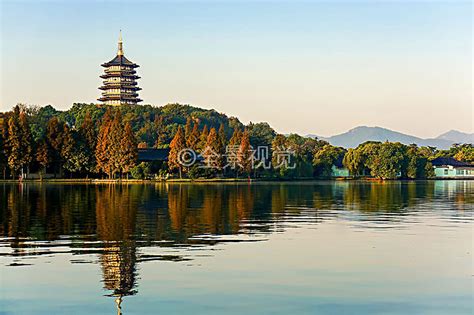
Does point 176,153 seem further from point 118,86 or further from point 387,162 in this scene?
point 118,86

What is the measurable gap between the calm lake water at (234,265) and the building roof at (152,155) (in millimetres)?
45681

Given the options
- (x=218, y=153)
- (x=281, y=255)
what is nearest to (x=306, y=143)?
(x=218, y=153)

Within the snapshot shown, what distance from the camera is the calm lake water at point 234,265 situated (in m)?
8.69

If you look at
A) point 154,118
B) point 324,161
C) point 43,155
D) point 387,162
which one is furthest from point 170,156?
point 154,118

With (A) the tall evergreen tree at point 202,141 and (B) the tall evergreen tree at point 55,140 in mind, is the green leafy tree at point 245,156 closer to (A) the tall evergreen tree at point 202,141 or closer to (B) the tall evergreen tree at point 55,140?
(A) the tall evergreen tree at point 202,141

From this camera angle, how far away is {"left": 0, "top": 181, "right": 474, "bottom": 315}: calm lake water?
869 cm

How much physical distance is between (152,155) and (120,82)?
31.3 meters

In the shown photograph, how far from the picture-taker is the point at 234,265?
1132 centimetres

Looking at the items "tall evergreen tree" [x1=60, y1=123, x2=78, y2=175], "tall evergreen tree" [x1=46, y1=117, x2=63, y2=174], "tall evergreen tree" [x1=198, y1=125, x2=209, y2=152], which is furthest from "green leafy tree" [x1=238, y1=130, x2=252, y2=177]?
"tall evergreen tree" [x1=46, y1=117, x2=63, y2=174]

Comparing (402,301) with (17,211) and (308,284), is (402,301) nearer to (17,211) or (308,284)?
(308,284)

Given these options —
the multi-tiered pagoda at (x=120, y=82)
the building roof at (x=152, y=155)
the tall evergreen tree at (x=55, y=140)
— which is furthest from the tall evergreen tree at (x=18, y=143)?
the multi-tiered pagoda at (x=120, y=82)

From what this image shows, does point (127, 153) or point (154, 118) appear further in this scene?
point (154, 118)

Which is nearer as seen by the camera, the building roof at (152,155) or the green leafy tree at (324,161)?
the building roof at (152,155)

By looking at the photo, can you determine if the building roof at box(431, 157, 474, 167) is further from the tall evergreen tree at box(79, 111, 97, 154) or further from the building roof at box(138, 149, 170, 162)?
the tall evergreen tree at box(79, 111, 97, 154)
